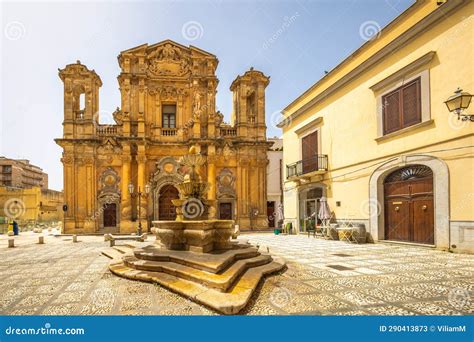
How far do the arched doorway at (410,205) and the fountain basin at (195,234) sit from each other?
7.10m

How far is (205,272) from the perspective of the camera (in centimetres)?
538

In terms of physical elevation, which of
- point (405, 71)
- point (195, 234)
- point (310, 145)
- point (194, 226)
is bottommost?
point (195, 234)

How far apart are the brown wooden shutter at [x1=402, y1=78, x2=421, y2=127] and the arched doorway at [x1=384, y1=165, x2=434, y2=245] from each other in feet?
5.64

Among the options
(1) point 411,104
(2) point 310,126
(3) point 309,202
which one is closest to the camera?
(1) point 411,104

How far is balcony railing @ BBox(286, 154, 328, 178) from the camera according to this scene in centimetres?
1484

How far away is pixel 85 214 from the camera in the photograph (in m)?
20.3

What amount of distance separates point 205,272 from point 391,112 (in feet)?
32.2

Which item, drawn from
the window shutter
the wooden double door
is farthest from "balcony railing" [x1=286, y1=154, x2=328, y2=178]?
the wooden double door

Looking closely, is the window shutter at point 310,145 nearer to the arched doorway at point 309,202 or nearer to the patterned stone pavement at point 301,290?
the arched doorway at point 309,202

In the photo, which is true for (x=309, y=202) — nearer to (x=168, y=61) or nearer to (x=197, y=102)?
(x=197, y=102)

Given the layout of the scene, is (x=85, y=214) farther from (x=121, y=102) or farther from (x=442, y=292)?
(x=442, y=292)

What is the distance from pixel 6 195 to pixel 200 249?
4383 centimetres

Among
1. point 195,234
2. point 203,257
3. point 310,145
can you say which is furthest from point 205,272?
point 310,145

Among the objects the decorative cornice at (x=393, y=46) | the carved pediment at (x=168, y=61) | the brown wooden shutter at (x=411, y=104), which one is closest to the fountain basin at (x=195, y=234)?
the brown wooden shutter at (x=411, y=104)
